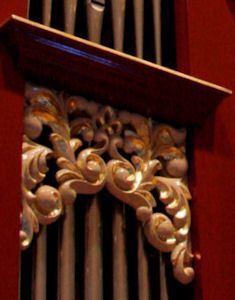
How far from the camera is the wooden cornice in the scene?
1.17 m

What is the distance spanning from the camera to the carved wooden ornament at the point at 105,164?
117 centimetres

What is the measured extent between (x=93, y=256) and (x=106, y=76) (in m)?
0.31

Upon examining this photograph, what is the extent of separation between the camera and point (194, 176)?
1379mm

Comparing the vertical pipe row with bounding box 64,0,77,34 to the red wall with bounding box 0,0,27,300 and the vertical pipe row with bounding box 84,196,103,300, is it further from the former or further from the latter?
the vertical pipe row with bounding box 84,196,103,300

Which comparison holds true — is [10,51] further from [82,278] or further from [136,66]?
[82,278]

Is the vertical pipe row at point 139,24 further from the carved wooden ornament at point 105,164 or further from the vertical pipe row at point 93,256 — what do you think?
the vertical pipe row at point 93,256

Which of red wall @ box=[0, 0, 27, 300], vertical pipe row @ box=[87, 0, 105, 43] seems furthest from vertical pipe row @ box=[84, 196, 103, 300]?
vertical pipe row @ box=[87, 0, 105, 43]

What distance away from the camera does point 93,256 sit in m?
1.22

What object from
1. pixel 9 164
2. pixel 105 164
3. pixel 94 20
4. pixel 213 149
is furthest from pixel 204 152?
pixel 9 164

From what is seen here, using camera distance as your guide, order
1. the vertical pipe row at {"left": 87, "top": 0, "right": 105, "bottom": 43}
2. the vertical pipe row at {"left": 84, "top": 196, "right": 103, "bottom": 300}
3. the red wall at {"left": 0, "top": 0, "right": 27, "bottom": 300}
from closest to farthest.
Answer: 1. the red wall at {"left": 0, "top": 0, "right": 27, "bottom": 300}
2. the vertical pipe row at {"left": 84, "top": 196, "right": 103, "bottom": 300}
3. the vertical pipe row at {"left": 87, "top": 0, "right": 105, "bottom": 43}

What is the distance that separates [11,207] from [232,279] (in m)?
0.47

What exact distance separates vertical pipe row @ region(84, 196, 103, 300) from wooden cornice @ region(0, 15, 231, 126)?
22 centimetres

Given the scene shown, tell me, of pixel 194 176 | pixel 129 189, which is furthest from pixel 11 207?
pixel 194 176

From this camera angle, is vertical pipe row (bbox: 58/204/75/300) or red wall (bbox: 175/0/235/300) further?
red wall (bbox: 175/0/235/300)
